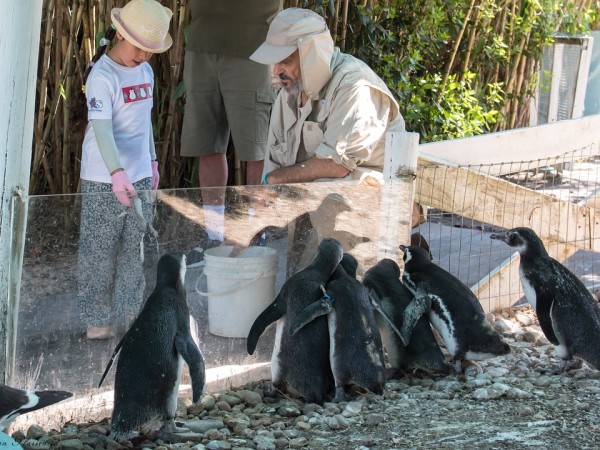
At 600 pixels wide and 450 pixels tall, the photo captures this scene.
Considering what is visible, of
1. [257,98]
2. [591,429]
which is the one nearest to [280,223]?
[591,429]

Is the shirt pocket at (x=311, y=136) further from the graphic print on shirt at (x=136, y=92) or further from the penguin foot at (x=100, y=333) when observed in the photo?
the penguin foot at (x=100, y=333)

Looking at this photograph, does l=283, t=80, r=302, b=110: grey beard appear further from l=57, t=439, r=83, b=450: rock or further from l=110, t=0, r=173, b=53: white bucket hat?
l=57, t=439, r=83, b=450: rock

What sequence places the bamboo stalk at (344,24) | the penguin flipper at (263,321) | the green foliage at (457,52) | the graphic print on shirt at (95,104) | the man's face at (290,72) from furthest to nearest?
the green foliage at (457,52), the bamboo stalk at (344,24), the man's face at (290,72), the graphic print on shirt at (95,104), the penguin flipper at (263,321)

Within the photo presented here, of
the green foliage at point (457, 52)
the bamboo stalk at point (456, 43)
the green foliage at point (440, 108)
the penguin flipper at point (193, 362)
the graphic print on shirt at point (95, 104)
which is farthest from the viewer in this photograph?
the bamboo stalk at point (456, 43)

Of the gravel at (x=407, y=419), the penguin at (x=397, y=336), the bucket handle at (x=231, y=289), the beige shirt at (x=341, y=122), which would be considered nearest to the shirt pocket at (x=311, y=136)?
the beige shirt at (x=341, y=122)

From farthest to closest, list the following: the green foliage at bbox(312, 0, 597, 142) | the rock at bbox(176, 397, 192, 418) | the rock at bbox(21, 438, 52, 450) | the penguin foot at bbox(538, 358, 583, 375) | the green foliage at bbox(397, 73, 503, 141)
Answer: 1. the green foliage at bbox(397, 73, 503, 141)
2. the green foliage at bbox(312, 0, 597, 142)
3. the penguin foot at bbox(538, 358, 583, 375)
4. the rock at bbox(176, 397, 192, 418)
5. the rock at bbox(21, 438, 52, 450)

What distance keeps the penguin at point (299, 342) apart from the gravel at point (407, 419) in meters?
0.08

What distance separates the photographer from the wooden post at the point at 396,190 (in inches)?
172

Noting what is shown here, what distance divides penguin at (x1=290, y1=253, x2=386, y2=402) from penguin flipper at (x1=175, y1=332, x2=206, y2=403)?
0.47 metres

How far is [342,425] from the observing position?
353cm

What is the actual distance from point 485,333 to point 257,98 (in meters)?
2.30

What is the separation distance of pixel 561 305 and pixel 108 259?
1.99 m

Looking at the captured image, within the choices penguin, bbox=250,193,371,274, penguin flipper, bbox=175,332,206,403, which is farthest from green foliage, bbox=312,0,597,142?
penguin flipper, bbox=175,332,206,403

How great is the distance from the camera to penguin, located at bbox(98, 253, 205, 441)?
3.38 meters
